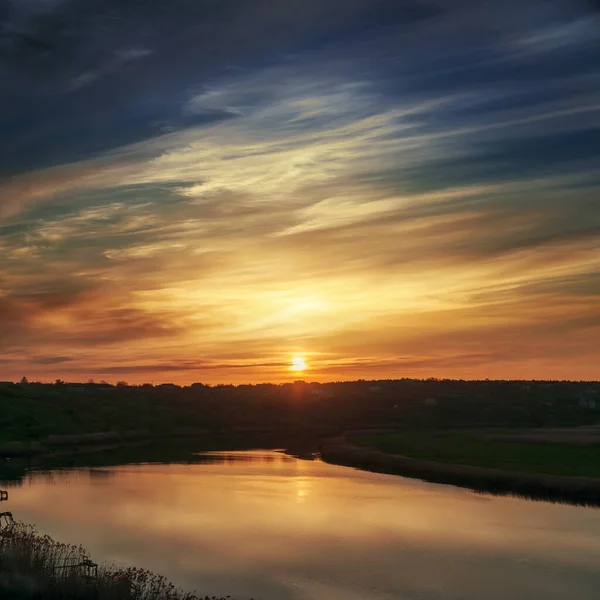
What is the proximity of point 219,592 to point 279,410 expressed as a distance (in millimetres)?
137858

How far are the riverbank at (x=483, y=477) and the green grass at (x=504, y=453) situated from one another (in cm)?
192

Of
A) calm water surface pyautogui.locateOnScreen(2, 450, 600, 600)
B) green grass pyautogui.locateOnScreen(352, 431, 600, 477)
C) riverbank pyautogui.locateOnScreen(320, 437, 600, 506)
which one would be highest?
green grass pyautogui.locateOnScreen(352, 431, 600, 477)

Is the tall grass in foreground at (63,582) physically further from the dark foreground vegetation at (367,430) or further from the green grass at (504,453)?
the green grass at (504,453)

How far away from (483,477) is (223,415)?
99.6m

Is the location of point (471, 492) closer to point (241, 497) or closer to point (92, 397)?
point (241, 497)

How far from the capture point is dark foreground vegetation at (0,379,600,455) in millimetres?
119125

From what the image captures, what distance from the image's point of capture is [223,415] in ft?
515

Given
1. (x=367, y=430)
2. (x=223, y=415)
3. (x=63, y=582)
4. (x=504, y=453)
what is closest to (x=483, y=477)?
(x=504, y=453)

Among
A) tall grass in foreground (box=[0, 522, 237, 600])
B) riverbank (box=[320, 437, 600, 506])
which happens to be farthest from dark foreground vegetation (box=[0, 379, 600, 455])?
tall grass in foreground (box=[0, 522, 237, 600])

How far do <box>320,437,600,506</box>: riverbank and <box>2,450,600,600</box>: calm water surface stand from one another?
2.67 metres

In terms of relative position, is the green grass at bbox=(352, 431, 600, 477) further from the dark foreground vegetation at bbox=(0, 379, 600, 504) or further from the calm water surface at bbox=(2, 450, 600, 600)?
the calm water surface at bbox=(2, 450, 600, 600)

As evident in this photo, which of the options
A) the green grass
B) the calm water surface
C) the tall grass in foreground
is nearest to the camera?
the tall grass in foreground

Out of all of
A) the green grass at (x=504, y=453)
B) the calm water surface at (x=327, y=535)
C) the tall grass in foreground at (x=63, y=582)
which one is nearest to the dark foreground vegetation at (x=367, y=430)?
the green grass at (x=504, y=453)

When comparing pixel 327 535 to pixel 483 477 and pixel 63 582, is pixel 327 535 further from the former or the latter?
pixel 483 477
